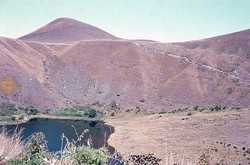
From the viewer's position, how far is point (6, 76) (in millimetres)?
72750

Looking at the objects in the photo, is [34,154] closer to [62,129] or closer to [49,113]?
[62,129]

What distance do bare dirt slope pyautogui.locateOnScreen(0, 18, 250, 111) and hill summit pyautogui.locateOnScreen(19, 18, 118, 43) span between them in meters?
40.2

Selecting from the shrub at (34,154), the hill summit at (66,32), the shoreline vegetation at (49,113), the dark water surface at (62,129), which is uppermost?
the hill summit at (66,32)

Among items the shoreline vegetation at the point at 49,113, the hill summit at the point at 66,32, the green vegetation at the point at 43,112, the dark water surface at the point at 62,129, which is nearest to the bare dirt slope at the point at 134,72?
the green vegetation at the point at 43,112

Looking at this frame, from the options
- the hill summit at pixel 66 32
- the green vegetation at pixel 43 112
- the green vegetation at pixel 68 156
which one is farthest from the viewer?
the hill summit at pixel 66 32

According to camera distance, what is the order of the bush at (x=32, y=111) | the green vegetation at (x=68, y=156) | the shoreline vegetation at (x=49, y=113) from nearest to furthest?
the green vegetation at (x=68, y=156) < the shoreline vegetation at (x=49, y=113) < the bush at (x=32, y=111)

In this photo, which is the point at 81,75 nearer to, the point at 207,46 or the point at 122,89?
the point at 122,89

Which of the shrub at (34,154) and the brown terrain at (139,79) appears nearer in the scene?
the shrub at (34,154)

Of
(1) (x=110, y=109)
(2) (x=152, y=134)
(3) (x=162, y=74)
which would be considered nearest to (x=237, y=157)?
(2) (x=152, y=134)

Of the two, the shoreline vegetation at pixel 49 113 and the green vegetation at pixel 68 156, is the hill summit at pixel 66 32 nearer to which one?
the shoreline vegetation at pixel 49 113

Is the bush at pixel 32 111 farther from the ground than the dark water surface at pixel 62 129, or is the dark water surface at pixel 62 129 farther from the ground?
the bush at pixel 32 111

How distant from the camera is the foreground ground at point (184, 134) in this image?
34094mm

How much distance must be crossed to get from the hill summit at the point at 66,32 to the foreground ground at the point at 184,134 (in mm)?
→ 86798

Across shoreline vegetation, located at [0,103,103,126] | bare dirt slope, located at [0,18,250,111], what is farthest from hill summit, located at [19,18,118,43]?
shoreline vegetation, located at [0,103,103,126]
